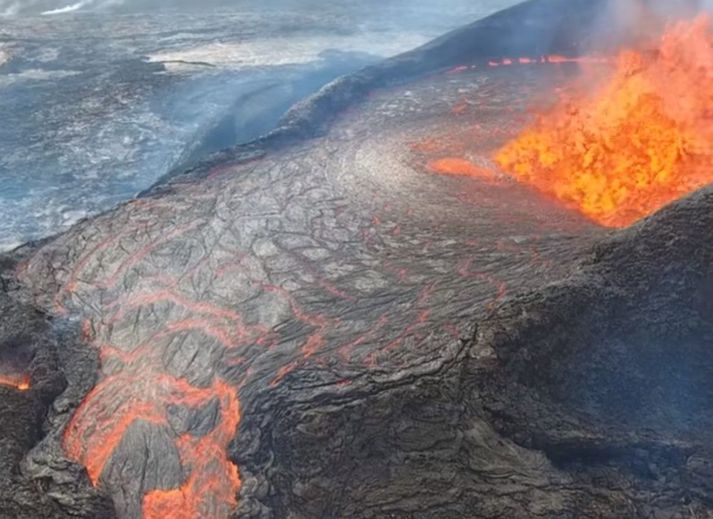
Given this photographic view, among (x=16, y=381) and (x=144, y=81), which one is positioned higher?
(x=144, y=81)

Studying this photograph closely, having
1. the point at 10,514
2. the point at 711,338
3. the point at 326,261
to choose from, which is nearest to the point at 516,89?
the point at 326,261

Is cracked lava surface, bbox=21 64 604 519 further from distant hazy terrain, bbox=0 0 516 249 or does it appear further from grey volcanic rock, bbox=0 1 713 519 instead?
distant hazy terrain, bbox=0 0 516 249

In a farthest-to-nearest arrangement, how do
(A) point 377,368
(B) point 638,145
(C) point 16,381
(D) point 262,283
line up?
(B) point 638,145
(D) point 262,283
(C) point 16,381
(A) point 377,368

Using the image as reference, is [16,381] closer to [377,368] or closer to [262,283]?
[262,283]

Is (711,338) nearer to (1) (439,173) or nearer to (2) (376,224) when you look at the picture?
(2) (376,224)

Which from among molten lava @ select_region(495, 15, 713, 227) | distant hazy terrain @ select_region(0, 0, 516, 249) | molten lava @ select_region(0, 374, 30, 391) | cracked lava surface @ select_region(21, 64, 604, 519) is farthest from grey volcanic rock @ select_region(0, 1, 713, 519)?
distant hazy terrain @ select_region(0, 0, 516, 249)

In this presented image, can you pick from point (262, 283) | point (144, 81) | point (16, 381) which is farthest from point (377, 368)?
point (144, 81)
